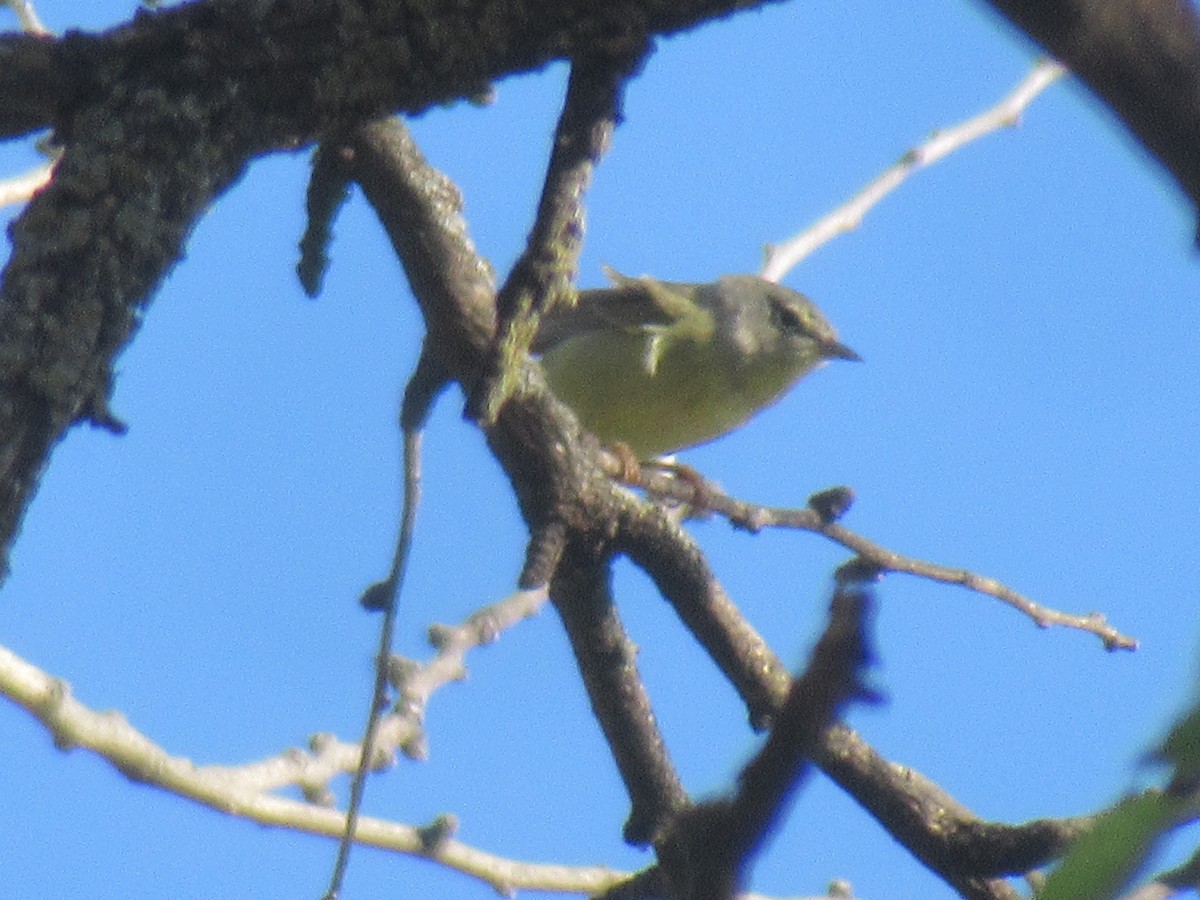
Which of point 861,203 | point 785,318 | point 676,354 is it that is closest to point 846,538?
point 861,203

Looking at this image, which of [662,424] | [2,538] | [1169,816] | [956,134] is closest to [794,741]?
[1169,816]

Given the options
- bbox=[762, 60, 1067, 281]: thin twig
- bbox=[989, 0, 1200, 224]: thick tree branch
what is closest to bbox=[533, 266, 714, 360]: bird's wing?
bbox=[762, 60, 1067, 281]: thin twig

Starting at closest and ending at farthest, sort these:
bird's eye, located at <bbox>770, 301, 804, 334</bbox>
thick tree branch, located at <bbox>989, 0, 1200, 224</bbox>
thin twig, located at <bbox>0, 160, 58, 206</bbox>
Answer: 1. thick tree branch, located at <bbox>989, 0, 1200, 224</bbox>
2. thin twig, located at <bbox>0, 160, 58, 206</bbox>
3. bird's eye, located at <bbox>770, 301, 804, 334</bbox>

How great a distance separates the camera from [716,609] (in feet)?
10.3

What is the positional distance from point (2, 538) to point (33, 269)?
0.38 meters

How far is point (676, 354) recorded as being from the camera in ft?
24.7

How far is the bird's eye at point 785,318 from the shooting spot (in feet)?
26.9

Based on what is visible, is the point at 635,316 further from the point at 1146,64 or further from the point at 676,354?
the point at 1146,64

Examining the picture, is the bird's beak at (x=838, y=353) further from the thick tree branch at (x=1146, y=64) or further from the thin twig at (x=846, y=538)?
the thick tree branch at (x=1146, y=64)

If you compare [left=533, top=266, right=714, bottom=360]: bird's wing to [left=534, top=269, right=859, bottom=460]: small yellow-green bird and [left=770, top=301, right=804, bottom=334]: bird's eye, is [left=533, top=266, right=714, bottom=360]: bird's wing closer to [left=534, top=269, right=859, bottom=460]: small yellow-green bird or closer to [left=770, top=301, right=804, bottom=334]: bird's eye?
[left=534, top=269, right=859, bottom=460]: small yellow-green bird

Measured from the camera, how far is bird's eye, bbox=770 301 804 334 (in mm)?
8188

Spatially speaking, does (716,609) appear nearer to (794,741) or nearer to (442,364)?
(442,364)

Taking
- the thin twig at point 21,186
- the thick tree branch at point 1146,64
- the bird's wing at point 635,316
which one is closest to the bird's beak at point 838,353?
the bird's wing at point 635,316

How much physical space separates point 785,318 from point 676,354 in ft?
3.24
